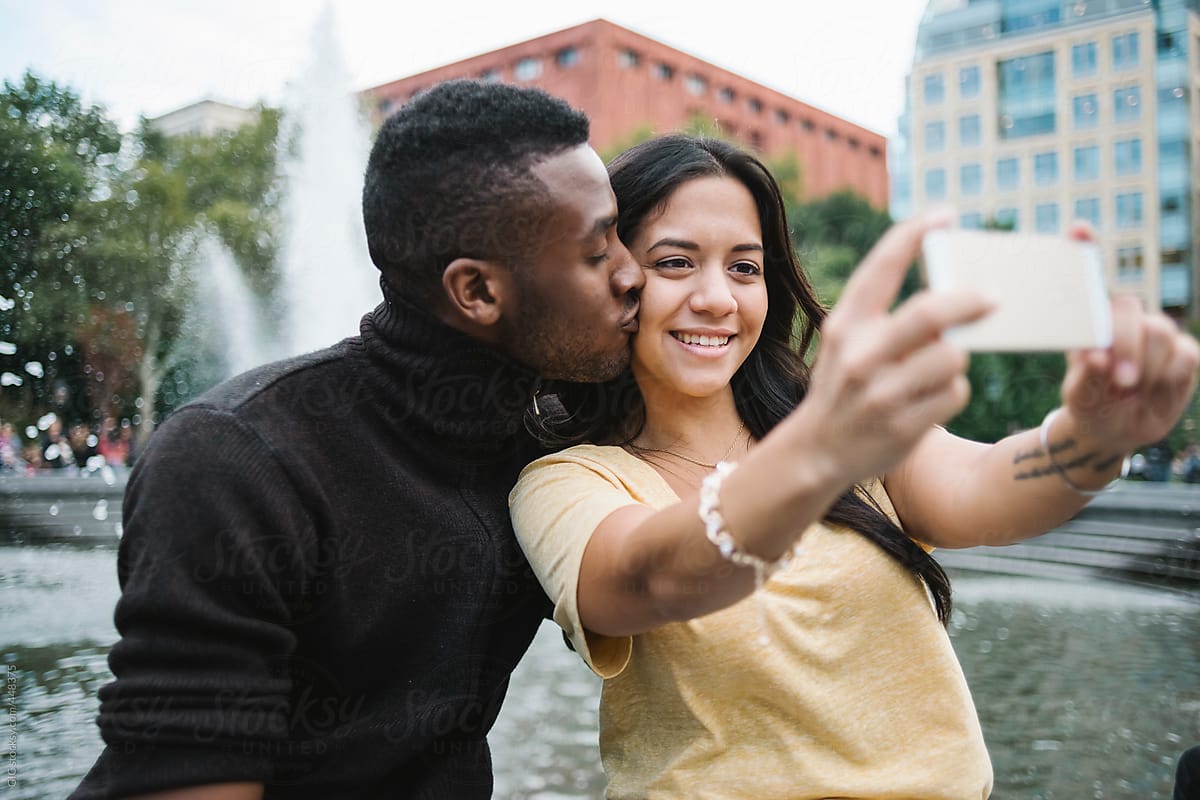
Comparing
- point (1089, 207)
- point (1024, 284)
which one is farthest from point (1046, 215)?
point (1024, 284)

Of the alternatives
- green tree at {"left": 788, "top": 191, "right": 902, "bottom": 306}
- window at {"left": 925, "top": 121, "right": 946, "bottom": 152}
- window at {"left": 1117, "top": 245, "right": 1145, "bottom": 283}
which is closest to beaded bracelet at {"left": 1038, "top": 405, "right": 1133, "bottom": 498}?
green tree at {"left": 788, "top": 191, "right": 902, "bottom": 306}

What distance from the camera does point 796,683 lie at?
1.67m

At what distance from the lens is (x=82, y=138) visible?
4.54 m

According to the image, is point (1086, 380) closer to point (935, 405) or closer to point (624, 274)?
point (935, 405)

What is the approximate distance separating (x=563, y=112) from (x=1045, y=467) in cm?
105

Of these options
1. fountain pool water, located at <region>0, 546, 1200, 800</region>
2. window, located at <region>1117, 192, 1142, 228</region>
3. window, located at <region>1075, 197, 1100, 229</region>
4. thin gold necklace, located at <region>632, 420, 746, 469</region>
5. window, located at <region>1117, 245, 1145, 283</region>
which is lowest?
window, located at <region>1117, 245, 1145, 283</region>

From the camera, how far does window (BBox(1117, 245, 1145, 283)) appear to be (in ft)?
116

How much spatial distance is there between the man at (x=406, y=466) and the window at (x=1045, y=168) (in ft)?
123

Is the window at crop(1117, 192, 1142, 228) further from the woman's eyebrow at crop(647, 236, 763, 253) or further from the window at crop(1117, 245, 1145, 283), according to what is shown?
the woman's eyebrow at crop(647, 236, 763, 253)

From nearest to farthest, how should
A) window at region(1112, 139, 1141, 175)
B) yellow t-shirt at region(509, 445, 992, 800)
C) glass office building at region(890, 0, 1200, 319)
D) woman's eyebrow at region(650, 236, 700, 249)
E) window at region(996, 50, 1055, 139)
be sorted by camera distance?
yellow t-shirt at region(509, 445, 992, 800) < woman's eyebrow at region(650, 236, 700, 249) < glass office building at region(890, 0, 1200, 319) < window at region(1112, 139, 1141, 175) < window at region(996, 50, 1055, 139)

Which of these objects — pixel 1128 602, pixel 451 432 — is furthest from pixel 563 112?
pixel 1128 602

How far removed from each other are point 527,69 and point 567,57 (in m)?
1.54

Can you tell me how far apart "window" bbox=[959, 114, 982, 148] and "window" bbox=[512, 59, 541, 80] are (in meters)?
16.9

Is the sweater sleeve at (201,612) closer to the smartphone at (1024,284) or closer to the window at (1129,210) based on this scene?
the smartphone at (1024,284)
